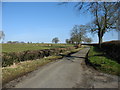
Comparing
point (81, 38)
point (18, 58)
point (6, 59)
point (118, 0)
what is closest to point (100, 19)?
point (118, 0)

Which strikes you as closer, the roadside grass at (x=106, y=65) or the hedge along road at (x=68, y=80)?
the hedge along road at (x=68, y=80)

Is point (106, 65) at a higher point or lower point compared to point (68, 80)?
higher

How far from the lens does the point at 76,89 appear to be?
488 cm

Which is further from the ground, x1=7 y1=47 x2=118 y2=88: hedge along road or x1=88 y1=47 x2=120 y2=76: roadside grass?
x1=88 y1=47 x2=120 y2=76: roadside grass

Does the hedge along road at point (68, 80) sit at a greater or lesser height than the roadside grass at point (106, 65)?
→ lesser

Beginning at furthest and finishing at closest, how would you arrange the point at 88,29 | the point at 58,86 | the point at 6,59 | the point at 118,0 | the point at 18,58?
the point at 88,29 → the point at 18,58 → the point at 6,59 → the point at 118,0 → the point at 58,86

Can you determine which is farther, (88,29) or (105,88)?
(88,29)

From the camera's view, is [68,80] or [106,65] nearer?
[68,80]

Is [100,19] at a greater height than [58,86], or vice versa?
[100,19]

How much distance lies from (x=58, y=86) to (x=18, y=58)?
9.62 m

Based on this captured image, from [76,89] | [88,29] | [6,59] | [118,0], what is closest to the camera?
[76,89]

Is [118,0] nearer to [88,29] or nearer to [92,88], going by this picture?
[92,88]

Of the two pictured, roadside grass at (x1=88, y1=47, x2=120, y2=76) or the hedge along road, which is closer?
the hedge along road

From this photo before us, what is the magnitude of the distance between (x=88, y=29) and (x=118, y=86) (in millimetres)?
27879
